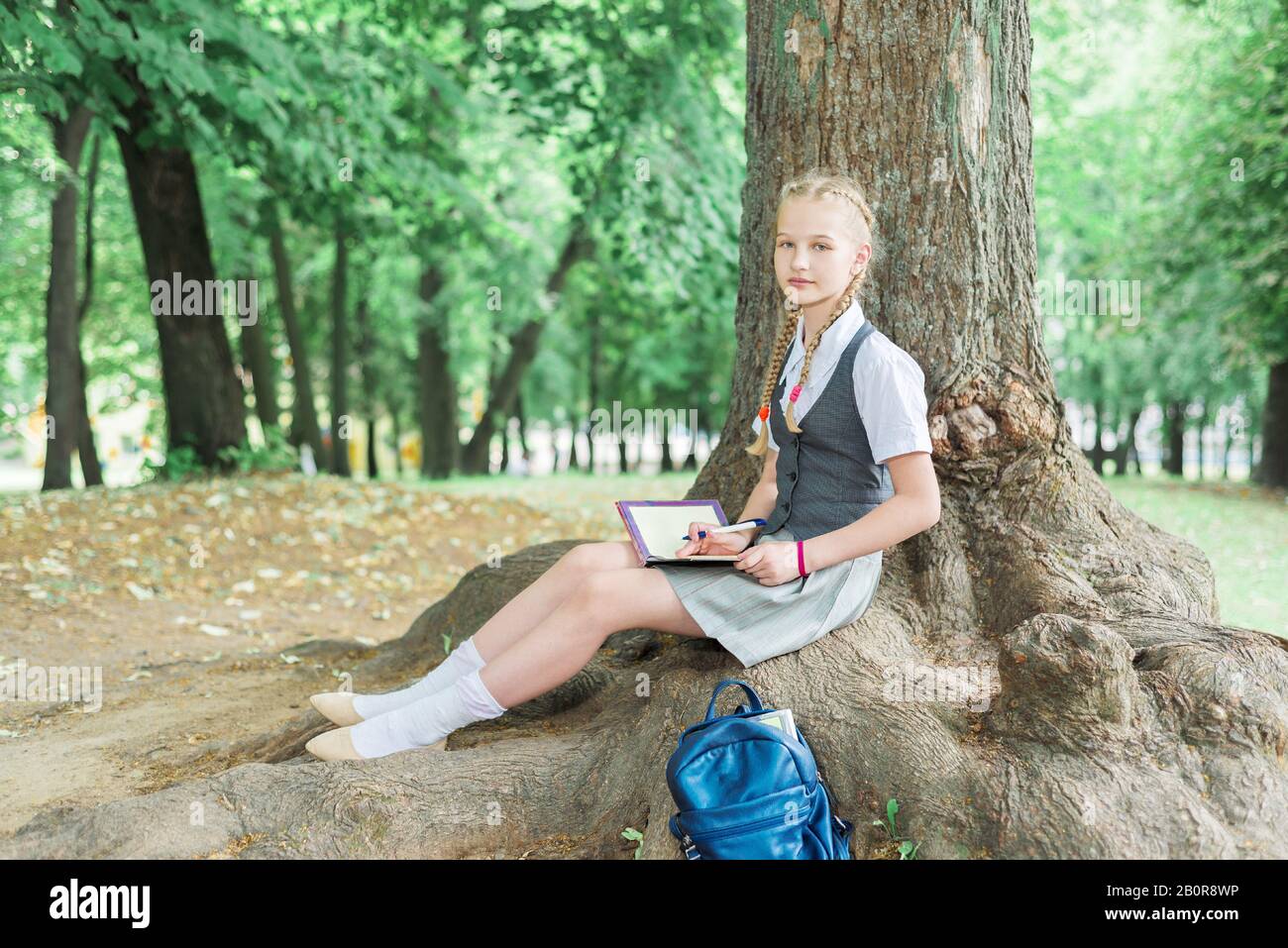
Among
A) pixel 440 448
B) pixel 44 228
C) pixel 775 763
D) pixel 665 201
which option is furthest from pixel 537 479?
pixel 775 763

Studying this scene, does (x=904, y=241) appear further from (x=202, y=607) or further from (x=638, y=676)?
(x=202, y=607)

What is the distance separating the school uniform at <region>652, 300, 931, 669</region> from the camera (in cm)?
341

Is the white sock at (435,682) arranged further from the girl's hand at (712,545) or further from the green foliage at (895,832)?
the green foliage at (895,832)

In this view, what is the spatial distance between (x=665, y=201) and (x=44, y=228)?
43.2ft

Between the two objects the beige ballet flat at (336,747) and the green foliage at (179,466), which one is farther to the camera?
the green foliage at (179,466)

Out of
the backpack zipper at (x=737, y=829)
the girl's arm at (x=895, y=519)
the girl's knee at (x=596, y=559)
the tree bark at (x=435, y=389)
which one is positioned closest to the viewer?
the backpack zipper at (x=737, y=829)

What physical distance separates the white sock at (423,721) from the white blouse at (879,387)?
1425mm

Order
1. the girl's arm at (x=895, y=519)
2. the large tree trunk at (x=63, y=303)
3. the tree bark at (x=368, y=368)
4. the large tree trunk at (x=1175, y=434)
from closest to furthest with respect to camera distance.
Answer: the girl's arm at (x=895, y=519), the large tree trunk at (x=63, y=303), the tree bark at (x=368, y=368), the large tree trunk at (x=1175, y=434)

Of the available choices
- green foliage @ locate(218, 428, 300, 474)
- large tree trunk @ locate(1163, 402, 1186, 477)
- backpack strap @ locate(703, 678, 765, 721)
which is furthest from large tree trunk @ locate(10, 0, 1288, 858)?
large tree trunk @ locate(1163, 402, 1186, 477)

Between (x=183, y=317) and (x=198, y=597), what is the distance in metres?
3.79

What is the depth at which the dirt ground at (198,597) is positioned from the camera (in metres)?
4.48

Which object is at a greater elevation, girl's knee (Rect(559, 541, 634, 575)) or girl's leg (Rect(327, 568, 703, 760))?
girl's knee (Rect(559, 541, 634, 575))

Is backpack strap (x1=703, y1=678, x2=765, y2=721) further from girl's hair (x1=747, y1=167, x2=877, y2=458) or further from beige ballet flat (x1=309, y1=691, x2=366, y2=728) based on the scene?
beige ballet flat (x1=309, y1=691, x2=366, y2=728)

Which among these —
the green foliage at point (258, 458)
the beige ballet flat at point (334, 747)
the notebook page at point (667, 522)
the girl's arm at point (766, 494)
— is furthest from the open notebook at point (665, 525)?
the green foliage at point (258, 458)
